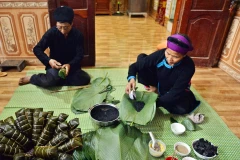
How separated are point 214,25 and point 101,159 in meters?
2.52

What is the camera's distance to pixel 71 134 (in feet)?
3.45

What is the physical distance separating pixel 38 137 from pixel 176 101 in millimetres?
1090

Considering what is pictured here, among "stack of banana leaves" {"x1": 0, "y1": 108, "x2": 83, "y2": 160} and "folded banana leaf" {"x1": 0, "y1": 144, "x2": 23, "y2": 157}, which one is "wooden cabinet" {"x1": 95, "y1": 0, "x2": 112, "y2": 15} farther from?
"folded banana leaf" {"x1": 0, "y1": 144, "x2": 23, "y2": 157}

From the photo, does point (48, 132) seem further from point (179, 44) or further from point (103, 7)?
point (103, 7)

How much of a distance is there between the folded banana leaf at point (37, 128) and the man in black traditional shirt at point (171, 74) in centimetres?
69

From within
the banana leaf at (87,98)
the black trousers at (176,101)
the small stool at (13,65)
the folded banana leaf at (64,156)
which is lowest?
the small stool at (13,65)

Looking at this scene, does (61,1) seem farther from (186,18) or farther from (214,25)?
(214,25)

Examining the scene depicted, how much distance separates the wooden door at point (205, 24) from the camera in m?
2.54

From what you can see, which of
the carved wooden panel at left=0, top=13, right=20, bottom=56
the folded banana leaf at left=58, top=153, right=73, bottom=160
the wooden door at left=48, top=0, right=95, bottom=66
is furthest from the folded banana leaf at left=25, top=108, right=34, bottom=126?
the carved wooden panel at left=0, top=13, right=20, bottom=56

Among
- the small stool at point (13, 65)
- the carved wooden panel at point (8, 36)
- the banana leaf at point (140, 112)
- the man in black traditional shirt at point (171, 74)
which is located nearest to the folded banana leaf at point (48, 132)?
the banana leaf at point (140, 112)

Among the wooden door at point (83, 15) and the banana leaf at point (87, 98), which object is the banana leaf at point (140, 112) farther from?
the wooden door at point (83, 15)

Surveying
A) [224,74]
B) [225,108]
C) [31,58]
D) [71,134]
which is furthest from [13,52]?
[224,74]

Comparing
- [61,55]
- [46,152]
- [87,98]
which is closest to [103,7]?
[61,55]

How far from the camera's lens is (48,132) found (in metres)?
1.05
